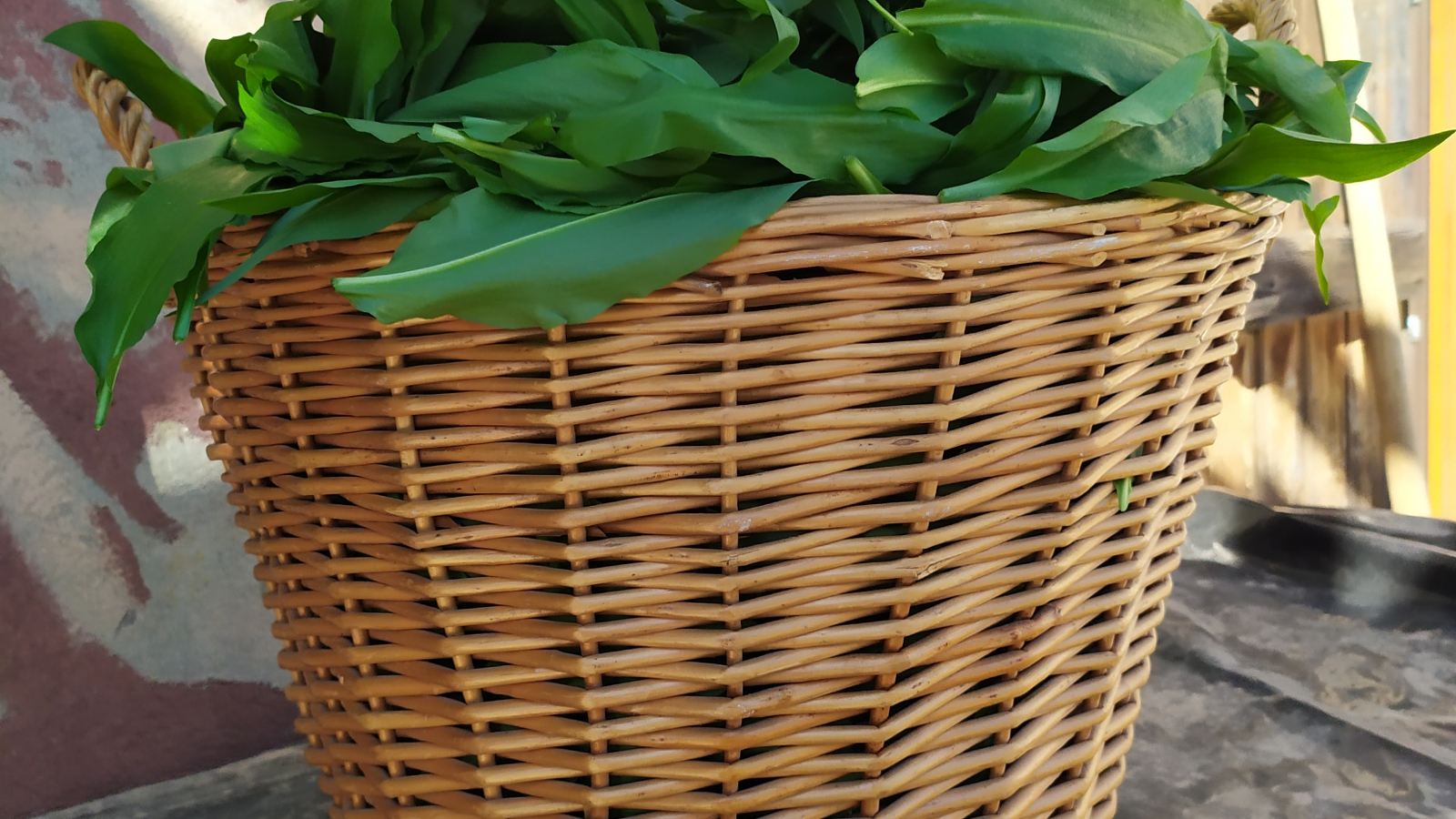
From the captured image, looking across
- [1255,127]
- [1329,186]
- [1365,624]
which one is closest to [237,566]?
[1255,127]

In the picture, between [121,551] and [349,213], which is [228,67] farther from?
[121,551]

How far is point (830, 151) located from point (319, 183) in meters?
0.19

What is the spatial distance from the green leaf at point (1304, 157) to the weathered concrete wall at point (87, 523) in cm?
76

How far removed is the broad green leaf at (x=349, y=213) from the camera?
1.06 ft

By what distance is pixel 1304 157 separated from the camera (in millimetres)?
359

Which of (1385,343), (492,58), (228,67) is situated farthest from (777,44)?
(1385,343)

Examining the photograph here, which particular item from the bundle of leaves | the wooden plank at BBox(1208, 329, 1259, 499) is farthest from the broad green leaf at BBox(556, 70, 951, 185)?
the wooden plank at BBox(1208, 329, 1259, 499)

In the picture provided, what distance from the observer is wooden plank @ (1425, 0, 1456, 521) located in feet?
4.58

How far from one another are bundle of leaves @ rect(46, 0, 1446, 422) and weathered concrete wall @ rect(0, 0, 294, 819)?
1.22 ft

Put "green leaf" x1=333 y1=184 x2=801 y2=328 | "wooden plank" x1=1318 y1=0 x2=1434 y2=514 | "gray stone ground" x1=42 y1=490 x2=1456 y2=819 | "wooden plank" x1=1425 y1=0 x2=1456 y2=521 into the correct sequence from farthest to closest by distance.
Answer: "wooden plank" x1=1425 y1=0 x2=1456 y2=521, "wooden plank" x1=1318 y1=0 x2=1434 y2=514, "gray stone ground" x1=42 y1=490 x2=1456 y2=819, "green leaf" x1=333 y1=184 x2=801 y2=328

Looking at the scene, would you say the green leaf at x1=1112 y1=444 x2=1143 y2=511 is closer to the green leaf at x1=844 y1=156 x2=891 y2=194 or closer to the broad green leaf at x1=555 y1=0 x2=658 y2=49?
the green leaf at x1=844 y1=156 x2=891 y2=194

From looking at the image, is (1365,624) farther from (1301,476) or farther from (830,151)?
(830,151)

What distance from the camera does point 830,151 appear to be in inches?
13.0

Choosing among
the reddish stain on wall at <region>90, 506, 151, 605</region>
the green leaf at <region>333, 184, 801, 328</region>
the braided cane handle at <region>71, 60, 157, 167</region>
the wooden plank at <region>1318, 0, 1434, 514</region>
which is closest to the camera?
the green leaf at <region>333, 184, 801, 328</region>
